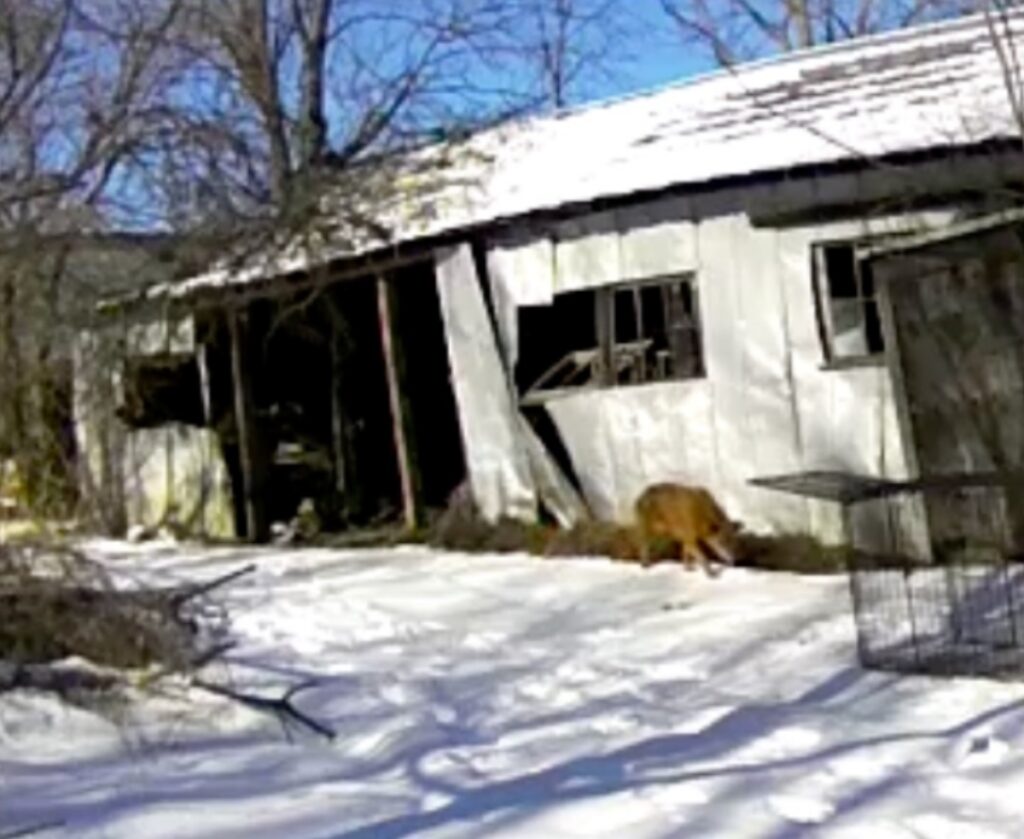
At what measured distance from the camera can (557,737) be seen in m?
8.02

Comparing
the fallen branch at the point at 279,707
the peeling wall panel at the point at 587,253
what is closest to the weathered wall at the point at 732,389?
the peeling wall panel at the point at 587,253

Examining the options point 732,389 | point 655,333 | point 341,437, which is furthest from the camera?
point 341,437

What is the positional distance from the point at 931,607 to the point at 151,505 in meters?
11.4

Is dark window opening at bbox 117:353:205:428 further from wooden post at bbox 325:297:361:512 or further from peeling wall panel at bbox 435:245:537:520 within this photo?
peeling wall panel at bbox 435:245:537:520

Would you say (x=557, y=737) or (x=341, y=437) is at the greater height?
(x=341, y=437)

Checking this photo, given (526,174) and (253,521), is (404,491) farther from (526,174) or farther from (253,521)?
(526,174)

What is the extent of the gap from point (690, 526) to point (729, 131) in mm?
3742

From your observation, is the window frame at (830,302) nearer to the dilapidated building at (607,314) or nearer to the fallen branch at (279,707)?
the dilapidated building at (607,314)

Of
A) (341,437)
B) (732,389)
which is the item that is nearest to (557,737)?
(732,389)

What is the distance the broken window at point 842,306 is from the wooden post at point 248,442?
6.81 meters

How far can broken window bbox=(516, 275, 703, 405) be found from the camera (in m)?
14.8

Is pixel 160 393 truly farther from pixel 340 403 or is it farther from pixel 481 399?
pixel 481 399

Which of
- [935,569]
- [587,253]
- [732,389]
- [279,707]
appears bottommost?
[935,569]

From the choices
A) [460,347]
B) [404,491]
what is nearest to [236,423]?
[404,491]
